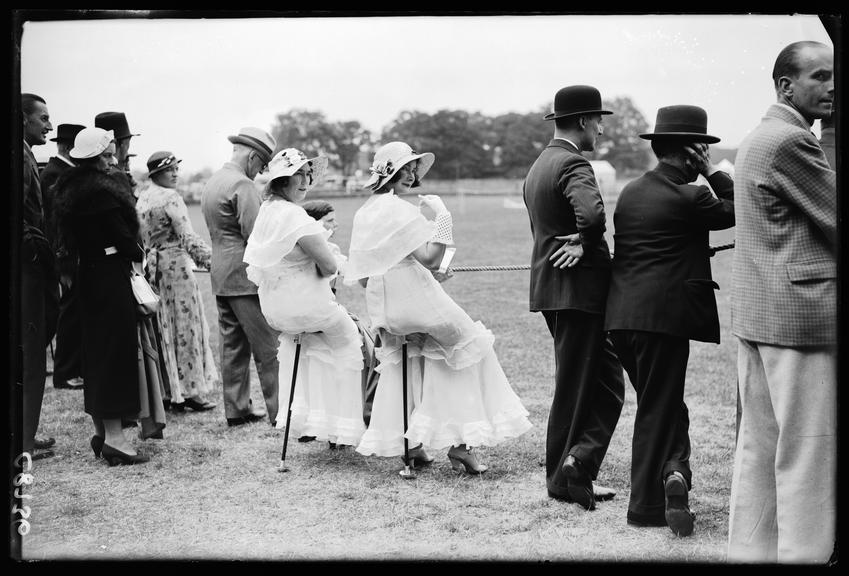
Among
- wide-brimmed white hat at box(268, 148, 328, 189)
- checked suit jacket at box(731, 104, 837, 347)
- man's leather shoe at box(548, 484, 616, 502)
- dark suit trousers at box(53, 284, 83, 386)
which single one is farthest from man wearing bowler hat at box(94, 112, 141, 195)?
checked suit jacket at box(731, 104, 837, 347)

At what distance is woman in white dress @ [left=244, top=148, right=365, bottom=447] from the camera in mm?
6125

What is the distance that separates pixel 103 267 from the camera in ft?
20.0

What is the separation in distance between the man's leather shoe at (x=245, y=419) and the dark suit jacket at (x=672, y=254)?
363 centimetres

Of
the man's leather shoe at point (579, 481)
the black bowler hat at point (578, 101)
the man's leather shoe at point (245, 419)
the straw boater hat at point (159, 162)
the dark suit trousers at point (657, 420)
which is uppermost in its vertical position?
the black bowler hat at point (578, 101)

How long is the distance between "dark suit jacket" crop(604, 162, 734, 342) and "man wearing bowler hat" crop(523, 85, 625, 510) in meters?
0.28

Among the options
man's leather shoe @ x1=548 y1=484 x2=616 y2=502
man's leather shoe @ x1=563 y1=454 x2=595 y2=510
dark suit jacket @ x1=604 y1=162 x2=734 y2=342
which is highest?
dark suit jacket @ x1=604 y1=162 x2=734 y2=342

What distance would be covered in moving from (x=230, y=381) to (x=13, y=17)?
12.3ft

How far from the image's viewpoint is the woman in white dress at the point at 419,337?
5.75 meters

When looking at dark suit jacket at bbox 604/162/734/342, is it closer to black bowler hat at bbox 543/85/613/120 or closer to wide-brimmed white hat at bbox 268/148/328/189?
black bowler hat at bbox 543/85/613/120

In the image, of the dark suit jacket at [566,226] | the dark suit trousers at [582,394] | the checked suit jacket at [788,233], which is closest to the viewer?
the checked suit jacket at [788,233]

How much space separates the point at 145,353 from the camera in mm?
6520

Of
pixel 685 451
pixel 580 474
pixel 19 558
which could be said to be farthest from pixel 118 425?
pixel 685 451

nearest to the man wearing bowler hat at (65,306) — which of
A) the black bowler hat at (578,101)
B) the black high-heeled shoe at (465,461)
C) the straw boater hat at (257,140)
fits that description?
the straw boater hat at (257,140)

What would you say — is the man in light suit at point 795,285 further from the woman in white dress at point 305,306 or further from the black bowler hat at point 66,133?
the black bowler hat at point 66,133
